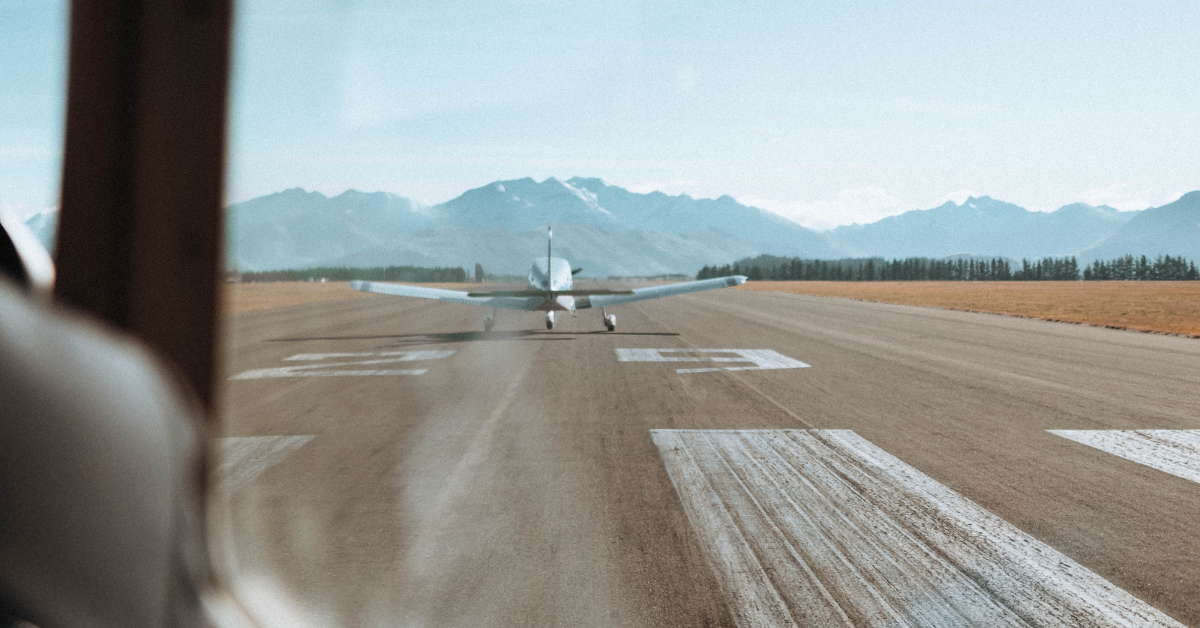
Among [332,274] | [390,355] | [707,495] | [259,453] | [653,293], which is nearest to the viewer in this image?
[332,274]

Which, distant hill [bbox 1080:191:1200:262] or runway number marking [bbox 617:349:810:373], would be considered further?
distant hill [bbox 1080:191:1200:262]

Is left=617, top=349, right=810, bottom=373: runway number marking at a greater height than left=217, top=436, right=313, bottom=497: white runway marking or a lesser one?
greater

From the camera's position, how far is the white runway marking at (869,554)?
3.65 metres

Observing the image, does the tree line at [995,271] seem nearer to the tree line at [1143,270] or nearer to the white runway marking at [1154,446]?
the tree line at [1143,270]

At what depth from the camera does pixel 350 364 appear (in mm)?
15109

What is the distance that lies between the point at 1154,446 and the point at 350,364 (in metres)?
12.4

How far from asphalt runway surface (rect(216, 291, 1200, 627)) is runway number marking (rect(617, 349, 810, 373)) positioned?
95 cm

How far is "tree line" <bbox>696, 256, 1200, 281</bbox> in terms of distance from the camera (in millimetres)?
113312

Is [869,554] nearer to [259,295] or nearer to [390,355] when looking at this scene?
[259,295]

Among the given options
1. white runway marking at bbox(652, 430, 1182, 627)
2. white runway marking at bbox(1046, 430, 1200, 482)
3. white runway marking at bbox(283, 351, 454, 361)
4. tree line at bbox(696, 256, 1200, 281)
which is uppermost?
tree line at bbox(696, 256, 1200, 281)

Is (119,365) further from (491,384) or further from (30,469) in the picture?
(491,384)

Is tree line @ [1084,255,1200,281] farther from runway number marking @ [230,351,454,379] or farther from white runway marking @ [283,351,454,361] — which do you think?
runway number marking @ [230,351,454,379]

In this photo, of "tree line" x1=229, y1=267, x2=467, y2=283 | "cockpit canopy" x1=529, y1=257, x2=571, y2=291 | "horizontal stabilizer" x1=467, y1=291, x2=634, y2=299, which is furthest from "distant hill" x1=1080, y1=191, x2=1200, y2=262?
"tree line" x1=229, y1=267, x2=467, y2=283

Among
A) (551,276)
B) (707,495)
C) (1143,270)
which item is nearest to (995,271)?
(1143,270)
